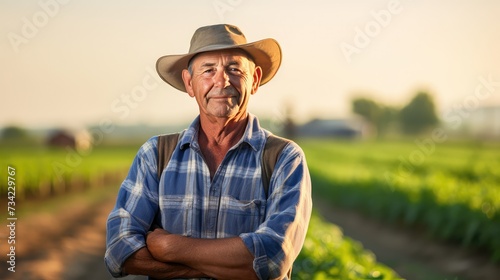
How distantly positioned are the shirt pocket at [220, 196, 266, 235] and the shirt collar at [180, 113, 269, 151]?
Result: 0.70ft

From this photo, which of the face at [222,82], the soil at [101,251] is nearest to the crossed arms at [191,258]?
the face at [222,82]

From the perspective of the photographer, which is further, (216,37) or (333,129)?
(333,129)

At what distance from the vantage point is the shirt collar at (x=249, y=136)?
8.97 feet

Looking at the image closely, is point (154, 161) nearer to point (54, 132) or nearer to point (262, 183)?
point (262, 183)

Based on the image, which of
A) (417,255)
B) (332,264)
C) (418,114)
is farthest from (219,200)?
(418,114)

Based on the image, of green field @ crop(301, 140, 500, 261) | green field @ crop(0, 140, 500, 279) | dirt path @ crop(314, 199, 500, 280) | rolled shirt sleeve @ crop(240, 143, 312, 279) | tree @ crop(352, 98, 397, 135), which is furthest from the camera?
tree @ crop(352, 98, 397, 135)

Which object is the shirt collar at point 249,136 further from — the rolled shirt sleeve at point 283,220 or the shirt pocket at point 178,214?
the shirt pocket at point 178,214

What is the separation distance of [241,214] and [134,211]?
0.41 meters

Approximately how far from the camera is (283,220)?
8.50ft

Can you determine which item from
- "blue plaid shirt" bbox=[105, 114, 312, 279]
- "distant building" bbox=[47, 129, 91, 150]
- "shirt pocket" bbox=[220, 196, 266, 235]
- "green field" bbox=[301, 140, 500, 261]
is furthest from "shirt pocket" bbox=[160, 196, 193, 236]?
"distant building" bbox=[47, 129, 91, 150]

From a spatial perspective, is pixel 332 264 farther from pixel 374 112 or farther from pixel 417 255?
pixel 374 112

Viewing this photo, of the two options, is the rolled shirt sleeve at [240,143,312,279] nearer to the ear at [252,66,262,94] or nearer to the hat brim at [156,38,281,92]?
the ear at [252,66,262,94]

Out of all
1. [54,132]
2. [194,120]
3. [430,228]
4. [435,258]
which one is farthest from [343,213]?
[54,132]

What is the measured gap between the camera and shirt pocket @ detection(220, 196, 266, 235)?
8.73 feet
